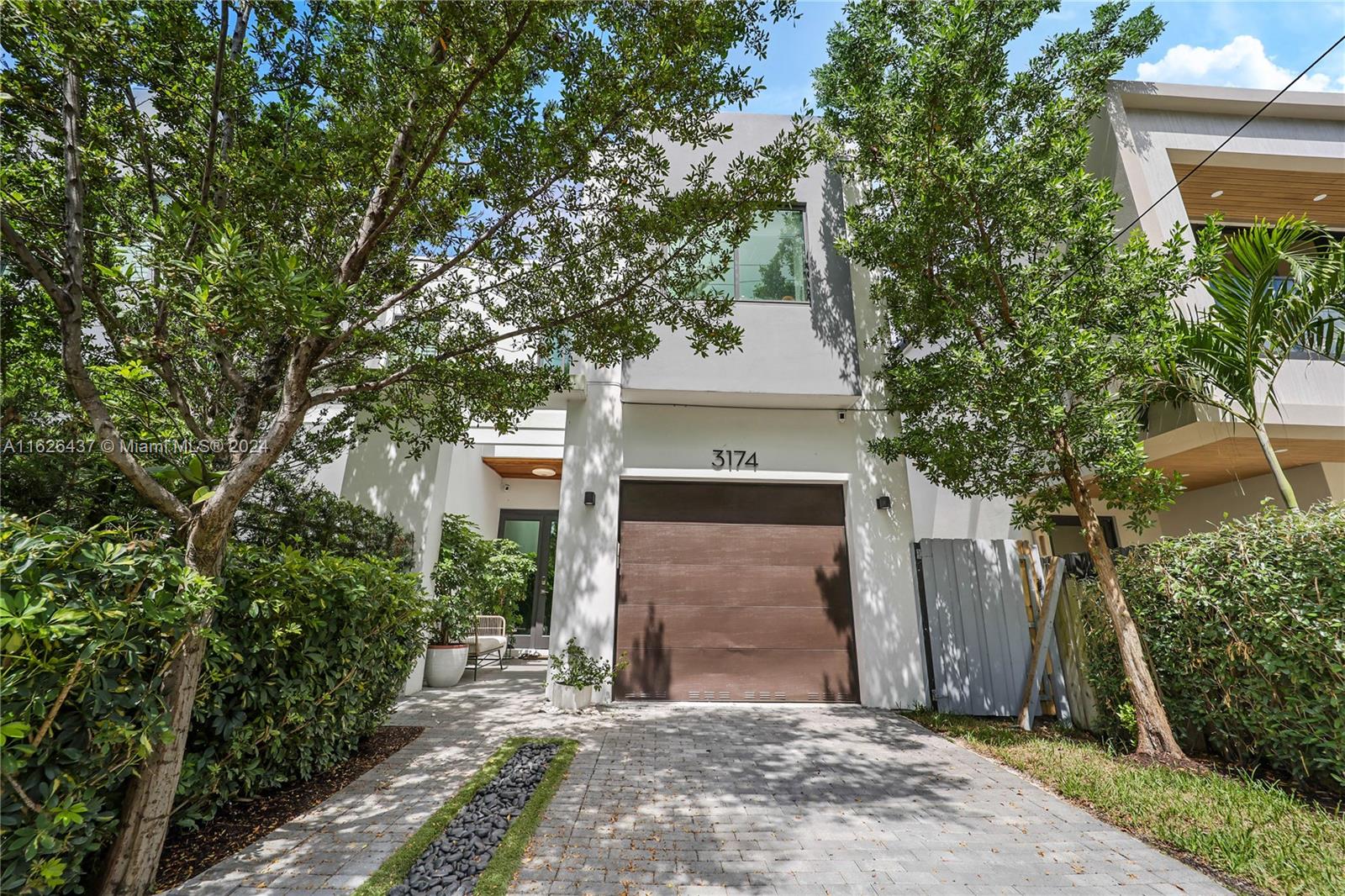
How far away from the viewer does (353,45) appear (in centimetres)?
342

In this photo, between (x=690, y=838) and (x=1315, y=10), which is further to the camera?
(x=1315, y=10)

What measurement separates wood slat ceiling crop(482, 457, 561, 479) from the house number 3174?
4561mm

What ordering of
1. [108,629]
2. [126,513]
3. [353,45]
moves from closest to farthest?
[108,629], [353,45], [126,513]

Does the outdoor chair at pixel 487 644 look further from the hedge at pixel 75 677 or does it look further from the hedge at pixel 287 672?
the hedge at pixel 75 677

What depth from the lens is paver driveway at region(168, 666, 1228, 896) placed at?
2.50 m

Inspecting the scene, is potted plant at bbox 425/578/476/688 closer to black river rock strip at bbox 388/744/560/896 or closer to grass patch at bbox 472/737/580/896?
black river rock strip at bbox 388/744/560/896

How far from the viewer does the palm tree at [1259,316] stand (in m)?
4.25

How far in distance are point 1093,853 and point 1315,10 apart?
642cm

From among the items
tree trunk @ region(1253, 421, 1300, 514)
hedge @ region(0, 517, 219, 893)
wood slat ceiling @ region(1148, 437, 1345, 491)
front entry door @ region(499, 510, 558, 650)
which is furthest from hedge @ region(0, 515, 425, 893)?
wood slat ceiling @ region(1148, 437, 1345, 491)

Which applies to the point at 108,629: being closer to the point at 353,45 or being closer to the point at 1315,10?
the point at 353,45

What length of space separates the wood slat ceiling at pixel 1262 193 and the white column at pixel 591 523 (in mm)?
8129

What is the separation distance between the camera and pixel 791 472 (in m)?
6.91

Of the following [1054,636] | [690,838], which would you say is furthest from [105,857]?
[1054,636]

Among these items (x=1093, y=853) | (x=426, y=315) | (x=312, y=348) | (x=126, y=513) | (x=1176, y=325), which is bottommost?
(x=1093, y=853)
